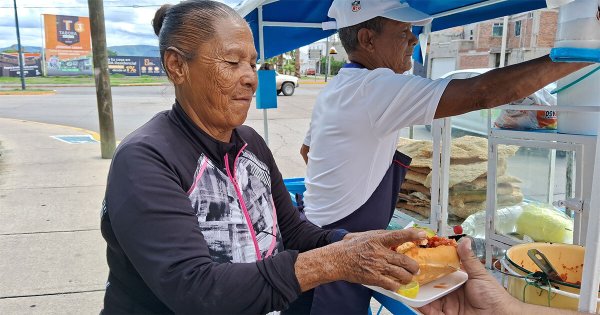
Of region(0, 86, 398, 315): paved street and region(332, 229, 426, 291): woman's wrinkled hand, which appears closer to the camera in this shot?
region(332, 229, 426, 291): woman's wrinkled hand

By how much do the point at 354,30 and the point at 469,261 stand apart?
1132 mm

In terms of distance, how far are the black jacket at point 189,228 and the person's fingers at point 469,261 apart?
621 millimetres

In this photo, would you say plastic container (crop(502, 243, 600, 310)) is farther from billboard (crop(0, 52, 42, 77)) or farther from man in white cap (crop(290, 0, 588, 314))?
billboard (crop(0, 52, 42, 77))

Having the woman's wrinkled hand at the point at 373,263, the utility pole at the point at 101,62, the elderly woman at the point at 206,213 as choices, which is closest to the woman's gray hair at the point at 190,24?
the elderly woman at the point at 206,213

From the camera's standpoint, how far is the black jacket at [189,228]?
1.08 metres

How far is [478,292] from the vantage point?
1549 mm

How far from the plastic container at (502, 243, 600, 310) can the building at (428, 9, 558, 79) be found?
5.11 m

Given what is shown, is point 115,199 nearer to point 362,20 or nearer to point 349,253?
point 349,253

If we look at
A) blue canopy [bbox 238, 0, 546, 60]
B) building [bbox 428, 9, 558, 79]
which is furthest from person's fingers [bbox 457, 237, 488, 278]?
building [bbox 428, 9, 558, 79]

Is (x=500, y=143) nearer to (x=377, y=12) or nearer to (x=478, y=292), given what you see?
(x=377, y=12)

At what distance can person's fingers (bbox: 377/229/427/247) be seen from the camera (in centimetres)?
119

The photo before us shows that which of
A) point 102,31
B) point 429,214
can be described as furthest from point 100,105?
point 429,214

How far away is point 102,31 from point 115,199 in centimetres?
685

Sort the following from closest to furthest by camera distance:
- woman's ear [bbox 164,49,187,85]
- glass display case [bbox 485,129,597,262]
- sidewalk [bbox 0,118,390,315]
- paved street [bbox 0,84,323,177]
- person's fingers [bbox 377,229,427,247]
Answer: person's fingers [bbox 377,229,427,247] → woman's ear [bbox 164,49,187,85] → glass display case [bbox 485,129,597,262] → sidewalk [bbox 0,118,390,315] → paved street [bbox 0,84,323,177]
